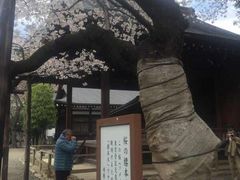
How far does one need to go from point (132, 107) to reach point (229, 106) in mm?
4417

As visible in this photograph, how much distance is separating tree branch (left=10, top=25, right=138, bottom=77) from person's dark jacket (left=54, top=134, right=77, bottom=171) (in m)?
2.95

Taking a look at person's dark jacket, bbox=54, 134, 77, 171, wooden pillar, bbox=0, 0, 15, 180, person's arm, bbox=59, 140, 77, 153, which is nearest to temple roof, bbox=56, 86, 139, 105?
person's dark jacket, bbox=54, 134, 77, 171

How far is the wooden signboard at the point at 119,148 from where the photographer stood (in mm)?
3959

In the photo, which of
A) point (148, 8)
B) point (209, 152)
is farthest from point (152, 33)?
point (209, 152)

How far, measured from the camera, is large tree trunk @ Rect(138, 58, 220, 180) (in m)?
4.31

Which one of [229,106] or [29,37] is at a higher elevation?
[29,37]

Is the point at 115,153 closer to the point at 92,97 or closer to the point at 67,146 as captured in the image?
the point at 67,146

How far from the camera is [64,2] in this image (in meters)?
11.2

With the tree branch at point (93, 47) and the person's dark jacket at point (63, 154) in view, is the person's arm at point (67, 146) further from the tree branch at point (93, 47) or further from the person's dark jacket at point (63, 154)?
the tree branch at point (93, 47)

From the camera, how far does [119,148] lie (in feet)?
13.8

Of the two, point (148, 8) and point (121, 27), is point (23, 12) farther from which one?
point (148, 8)

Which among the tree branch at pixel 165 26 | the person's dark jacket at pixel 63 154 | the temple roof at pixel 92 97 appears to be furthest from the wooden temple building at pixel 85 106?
the tree branch at pixel 165 26

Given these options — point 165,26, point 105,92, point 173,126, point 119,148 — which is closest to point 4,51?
point 165,26

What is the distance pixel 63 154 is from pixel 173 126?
4552mm
